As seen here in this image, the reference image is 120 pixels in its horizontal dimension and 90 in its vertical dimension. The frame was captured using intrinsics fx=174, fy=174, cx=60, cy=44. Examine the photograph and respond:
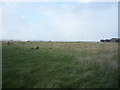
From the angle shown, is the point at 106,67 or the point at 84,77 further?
the point at 106,67

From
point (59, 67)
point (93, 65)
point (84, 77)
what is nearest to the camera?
point (84, 77)

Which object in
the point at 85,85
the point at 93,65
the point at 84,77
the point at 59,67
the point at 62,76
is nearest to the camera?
the point at 85,85

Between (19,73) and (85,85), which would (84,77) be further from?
(19,73)

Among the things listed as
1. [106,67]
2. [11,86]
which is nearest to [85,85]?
[106,67]

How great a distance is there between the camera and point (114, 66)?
11.1 m

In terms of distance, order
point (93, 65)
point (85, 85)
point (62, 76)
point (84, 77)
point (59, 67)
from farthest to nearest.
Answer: point (59, 67)
point (93, 65)
point (62, 76)
point (84, 77)
point (85, 85)

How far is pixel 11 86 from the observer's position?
35.0 feet

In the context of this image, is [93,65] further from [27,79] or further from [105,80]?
[27,79]

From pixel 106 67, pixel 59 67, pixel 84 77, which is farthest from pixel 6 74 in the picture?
pixel 106 67

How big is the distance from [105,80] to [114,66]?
1877mm

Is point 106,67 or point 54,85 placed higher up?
point 106,67

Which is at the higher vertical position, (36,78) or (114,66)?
(114,66)

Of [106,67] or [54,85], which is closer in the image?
[54,85]

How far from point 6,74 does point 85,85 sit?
6325mm
